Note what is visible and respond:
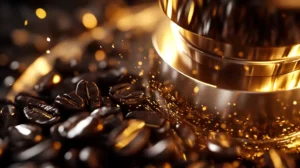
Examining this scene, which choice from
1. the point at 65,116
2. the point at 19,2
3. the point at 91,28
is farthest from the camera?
the point at 91,28

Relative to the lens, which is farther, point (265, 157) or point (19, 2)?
point (19, 2)

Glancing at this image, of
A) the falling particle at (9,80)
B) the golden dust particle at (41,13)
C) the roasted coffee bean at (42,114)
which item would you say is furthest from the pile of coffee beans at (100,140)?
the golden dust particle at (41,13)

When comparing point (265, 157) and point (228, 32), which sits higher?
point (228, 32)

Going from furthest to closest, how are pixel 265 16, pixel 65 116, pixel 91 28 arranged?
pixel 91 28 < pixel 65 116 < pixel 265 16

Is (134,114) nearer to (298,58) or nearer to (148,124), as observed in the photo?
(148,124)

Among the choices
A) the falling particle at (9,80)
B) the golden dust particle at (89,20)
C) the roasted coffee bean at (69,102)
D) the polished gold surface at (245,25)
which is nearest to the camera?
the polished gold surface at (245,25)

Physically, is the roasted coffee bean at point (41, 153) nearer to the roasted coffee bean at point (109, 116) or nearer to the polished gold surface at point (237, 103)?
the roasted coffee bean at point (109, 116)

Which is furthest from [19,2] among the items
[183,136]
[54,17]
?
[183,136]

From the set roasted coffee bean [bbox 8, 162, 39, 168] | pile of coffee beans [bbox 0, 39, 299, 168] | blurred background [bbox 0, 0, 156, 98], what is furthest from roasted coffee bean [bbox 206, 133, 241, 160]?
Answer: blurred background [bbox 0, 0, 156, 98]
